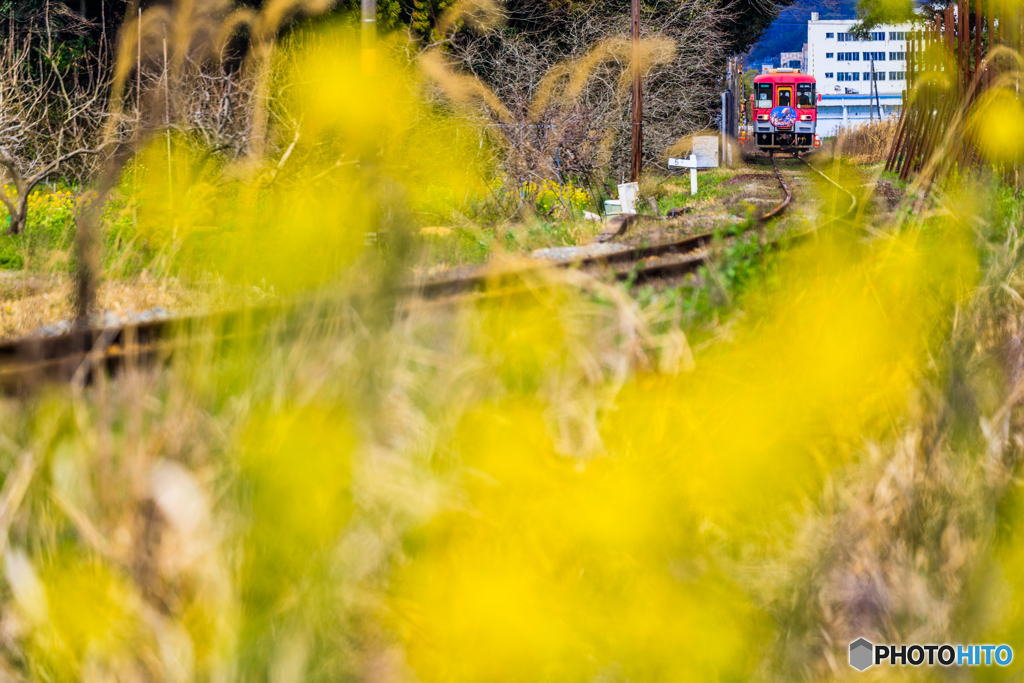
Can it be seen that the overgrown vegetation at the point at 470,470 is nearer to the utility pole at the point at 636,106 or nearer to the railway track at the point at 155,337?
the railway track at the point at 155,337

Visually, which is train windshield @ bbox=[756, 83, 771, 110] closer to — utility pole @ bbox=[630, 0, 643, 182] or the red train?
the red train

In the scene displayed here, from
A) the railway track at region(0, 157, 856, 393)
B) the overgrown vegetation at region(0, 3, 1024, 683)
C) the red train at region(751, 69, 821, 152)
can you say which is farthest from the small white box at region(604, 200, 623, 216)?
the red train at region(751, 69, 821, 152)

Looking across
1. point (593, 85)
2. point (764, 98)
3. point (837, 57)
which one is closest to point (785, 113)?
point (764, 98)

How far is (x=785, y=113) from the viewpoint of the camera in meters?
28.7

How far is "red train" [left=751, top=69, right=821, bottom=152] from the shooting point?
28.6m

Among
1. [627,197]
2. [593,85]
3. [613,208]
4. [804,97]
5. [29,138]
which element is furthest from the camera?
[804,97]

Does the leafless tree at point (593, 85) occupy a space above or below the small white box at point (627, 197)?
above

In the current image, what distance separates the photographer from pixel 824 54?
89.6 m

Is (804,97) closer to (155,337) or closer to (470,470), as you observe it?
(155,337)

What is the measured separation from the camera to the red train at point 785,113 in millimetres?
28641

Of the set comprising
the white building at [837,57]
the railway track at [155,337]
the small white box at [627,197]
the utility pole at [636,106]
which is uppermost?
the railway track at [155,337]

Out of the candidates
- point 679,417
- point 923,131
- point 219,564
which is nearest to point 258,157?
point 219,564

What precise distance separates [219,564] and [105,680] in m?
0.18

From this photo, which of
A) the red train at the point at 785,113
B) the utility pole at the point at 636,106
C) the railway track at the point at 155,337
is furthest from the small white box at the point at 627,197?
the red train at the point at 785,113
